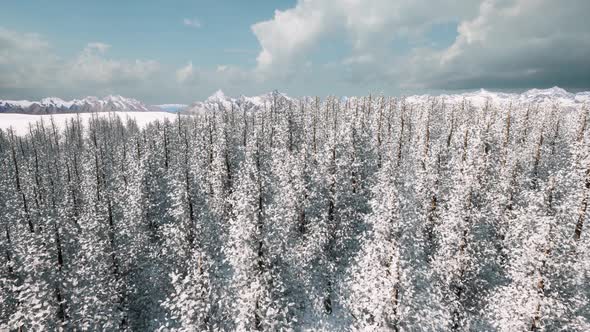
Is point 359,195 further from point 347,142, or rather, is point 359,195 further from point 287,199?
point 287,199

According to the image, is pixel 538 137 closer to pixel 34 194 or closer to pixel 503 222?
pixel 503 222

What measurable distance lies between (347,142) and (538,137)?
1597 inches

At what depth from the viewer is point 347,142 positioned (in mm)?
29250

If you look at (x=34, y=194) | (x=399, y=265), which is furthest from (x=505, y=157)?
(x=34, y=194)

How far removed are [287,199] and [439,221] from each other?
14.2 m

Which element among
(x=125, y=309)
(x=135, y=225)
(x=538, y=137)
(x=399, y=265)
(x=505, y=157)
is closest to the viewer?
(x=399, y=265)

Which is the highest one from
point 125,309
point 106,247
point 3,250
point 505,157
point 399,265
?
point 505,157

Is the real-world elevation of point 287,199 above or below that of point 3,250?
above

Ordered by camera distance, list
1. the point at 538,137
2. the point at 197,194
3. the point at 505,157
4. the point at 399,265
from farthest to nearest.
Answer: the point at 538,137 → the point at 505,157 → the point at 197,194 → the point at 399,265

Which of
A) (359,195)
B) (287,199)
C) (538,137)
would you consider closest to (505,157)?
(538,137)

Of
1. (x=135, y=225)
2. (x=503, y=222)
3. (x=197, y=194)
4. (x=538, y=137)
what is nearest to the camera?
(x=503, y=222)

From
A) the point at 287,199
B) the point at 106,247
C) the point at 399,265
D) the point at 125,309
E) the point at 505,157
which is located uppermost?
the point at 505,157

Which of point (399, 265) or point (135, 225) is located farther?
point (135, 225)

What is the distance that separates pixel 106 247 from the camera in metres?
28.2
